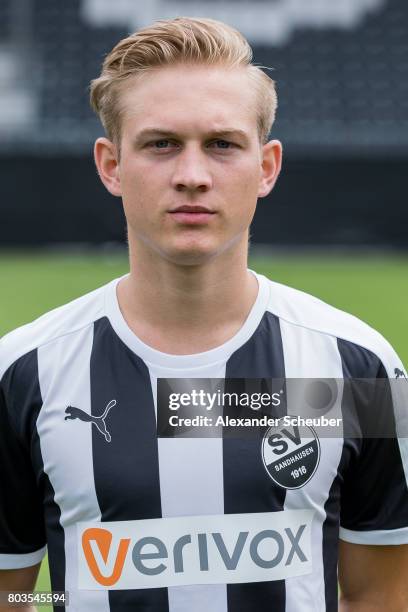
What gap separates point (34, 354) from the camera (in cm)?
193

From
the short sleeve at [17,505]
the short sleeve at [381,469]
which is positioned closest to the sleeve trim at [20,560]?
the short sleeve at [17,505]

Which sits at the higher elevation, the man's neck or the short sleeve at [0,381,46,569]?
the man's neck

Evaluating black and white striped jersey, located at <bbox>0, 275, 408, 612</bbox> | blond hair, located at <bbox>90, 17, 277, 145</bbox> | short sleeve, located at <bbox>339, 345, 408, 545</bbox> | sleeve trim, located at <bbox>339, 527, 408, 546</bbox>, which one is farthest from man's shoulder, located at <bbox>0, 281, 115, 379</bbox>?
sleeve trim, located at <bbox>339, 527, 408, 546</bbox>

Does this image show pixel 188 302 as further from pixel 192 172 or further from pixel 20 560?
pixel 20 560

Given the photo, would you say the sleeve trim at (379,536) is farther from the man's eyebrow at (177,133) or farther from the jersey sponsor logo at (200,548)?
the man's eyebrow at (177,133)

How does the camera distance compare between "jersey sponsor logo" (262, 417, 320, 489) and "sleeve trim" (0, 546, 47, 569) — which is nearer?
"jersey sponsor logo" (262, 417, 320, 489)

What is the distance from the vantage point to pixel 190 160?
1778 millimetres

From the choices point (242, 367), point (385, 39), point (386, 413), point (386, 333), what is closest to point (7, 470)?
point (242, 367)

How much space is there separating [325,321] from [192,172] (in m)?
0.42

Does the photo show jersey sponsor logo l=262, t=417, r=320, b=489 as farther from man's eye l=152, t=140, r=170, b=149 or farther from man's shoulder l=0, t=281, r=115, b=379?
man's eye l=152, t=140, r=170, b=149

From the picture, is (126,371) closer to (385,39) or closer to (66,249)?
(66,249)

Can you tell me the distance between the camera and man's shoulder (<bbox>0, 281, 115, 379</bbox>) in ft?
6.36

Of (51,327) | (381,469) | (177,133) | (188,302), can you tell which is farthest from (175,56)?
(381,469)

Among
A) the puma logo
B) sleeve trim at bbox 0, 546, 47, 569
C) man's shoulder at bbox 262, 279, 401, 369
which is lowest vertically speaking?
sleeve trim at bbox 0, 546, 47, 569
